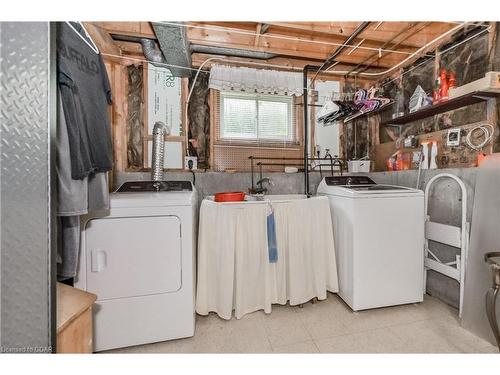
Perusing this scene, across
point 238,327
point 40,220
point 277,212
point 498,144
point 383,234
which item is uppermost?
point 498,144

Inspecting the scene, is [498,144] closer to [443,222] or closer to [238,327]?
[443,222]

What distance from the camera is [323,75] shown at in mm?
2867

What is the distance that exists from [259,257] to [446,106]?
84.9 inches

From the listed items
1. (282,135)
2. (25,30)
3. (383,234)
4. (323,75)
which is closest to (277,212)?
(383,234)

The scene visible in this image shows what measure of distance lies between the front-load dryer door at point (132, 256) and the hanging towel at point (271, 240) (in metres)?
0.70

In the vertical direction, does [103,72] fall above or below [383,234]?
above

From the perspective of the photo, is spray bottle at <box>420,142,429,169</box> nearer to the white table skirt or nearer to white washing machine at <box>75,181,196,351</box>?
the white table skirt

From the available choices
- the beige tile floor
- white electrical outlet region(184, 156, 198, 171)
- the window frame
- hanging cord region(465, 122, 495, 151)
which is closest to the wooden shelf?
hanging cord region(465, 122, 495, 151)

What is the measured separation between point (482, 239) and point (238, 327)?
6.10 feet

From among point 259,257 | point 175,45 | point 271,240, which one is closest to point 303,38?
point 175,45

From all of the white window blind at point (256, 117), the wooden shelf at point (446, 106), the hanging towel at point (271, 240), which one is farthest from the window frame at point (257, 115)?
the hanging towel at point (271, 240)

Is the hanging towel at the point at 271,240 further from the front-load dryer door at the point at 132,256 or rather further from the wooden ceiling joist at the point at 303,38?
the wooden ceiling joist at the point at 303,38
